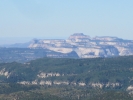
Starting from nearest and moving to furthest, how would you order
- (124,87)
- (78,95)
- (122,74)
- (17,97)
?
(17,97) → (78,95) → (124,87) → (122,74)

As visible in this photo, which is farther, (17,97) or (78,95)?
(78,95)

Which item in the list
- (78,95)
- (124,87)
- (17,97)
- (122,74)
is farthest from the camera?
(122,74)

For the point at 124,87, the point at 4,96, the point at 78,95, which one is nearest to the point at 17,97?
the point at 4,96

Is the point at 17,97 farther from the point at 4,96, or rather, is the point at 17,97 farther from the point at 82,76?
the point at 82,76

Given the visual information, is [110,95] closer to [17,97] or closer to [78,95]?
[78,95]

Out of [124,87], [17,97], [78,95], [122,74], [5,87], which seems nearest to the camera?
[17,97]

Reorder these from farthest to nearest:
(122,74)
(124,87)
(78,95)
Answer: (122,74)
(124,87)
(78,95)

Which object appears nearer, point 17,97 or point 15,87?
point 17,97

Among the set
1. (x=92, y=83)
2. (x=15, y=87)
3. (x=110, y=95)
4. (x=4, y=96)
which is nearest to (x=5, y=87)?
(x=15, y=87)

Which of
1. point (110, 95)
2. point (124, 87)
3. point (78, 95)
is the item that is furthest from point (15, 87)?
point (124, 87)
